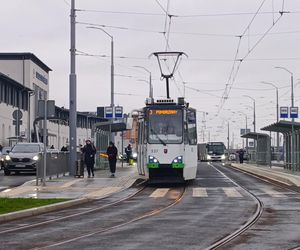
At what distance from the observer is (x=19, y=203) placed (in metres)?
18.2

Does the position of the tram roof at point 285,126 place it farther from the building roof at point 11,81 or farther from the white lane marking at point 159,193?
the building roof at point 11,81

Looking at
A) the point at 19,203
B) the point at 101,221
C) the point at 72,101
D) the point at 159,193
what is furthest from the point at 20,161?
the point at 101,221

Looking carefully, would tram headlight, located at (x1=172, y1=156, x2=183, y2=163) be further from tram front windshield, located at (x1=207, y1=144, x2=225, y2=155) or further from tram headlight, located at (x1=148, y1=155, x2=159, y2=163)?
tram front windshield, located at (x1=207, y1=144, x2=225, y2=155)

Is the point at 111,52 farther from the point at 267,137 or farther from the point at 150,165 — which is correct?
the point at 150,165

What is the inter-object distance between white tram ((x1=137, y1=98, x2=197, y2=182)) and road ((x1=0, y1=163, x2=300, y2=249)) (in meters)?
5.01

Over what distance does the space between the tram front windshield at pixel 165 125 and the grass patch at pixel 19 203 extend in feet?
28.7

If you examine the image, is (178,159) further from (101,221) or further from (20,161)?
(101,221)

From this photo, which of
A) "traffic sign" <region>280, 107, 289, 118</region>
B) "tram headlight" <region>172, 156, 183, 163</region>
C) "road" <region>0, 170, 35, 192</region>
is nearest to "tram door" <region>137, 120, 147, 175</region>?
"tram headlight" <region>172, 156, 183, 163</region>

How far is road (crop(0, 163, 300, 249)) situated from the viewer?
1166 centimetres

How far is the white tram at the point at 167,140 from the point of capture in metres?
27.4

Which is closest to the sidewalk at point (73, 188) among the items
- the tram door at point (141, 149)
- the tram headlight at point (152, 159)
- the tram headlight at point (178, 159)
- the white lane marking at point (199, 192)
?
the tram door at point (141, 149)

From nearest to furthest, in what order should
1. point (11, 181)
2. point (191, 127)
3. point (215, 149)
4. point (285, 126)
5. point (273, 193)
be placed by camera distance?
point (273, 193)
point (191, 127)
point (11, 181)
point (285, 126)
point (215, 149)

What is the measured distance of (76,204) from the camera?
1958 centimetres

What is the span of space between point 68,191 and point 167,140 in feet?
18.2
